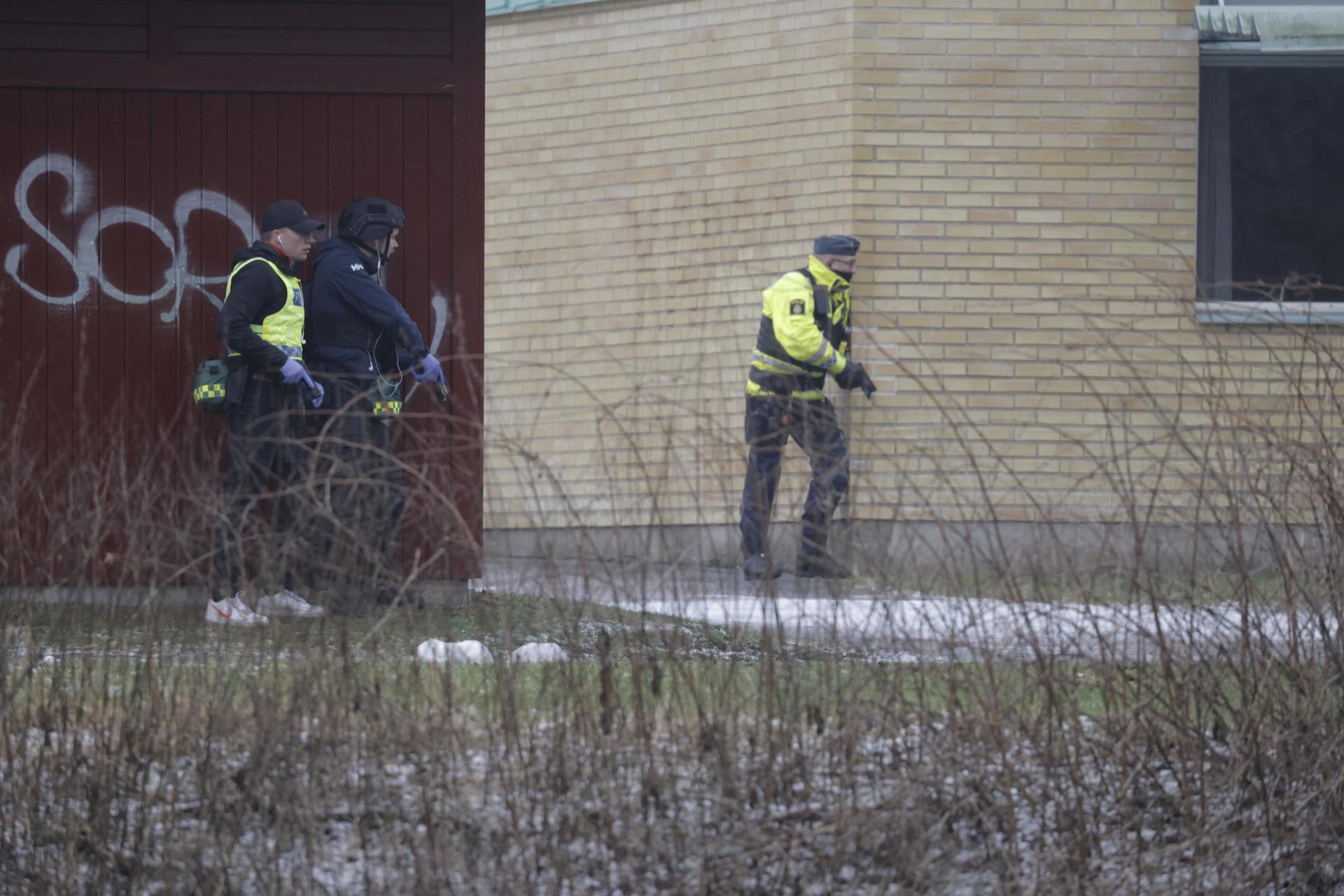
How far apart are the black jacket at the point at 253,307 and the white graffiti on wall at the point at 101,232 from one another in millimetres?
567

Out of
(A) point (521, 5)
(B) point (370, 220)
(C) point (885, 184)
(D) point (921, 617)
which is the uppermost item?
(A) point (521, 5)

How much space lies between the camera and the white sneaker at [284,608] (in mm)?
4398

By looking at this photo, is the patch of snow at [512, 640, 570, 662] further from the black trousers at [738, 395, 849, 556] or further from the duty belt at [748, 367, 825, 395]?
the duty belt at [748, 367, 825, 395]

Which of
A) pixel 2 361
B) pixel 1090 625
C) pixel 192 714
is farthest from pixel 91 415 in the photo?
pixel 1090 625

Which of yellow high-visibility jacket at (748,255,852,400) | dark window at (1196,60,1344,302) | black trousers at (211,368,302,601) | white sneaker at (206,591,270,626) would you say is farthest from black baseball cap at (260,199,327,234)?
dark window at (1196,60,1344,302)

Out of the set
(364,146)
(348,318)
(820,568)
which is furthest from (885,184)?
(820,568)

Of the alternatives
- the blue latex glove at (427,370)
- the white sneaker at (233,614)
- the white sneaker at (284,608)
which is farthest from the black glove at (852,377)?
the white sneaker at (284,608)

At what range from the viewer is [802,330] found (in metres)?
9.22

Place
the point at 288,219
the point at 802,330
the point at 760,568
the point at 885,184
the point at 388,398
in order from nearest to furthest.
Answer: the point at 760,568, the point at 288,219, the point at 388,398, the point at 802,330, the point at 885,184

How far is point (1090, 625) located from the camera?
430cm

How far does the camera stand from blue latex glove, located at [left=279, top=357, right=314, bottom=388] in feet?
23.9

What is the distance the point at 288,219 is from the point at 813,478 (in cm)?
357

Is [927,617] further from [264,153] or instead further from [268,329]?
[264,153]

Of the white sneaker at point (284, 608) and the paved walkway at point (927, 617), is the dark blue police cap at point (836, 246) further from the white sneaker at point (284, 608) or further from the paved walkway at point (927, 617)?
the white sneaker at point (284, 608)
